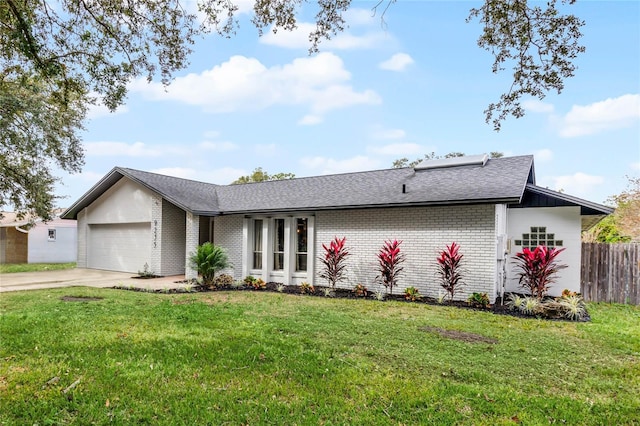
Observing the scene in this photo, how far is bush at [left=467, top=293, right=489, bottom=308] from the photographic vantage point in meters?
8.85

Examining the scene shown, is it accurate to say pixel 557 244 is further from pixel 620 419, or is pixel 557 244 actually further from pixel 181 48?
pixel 181 48

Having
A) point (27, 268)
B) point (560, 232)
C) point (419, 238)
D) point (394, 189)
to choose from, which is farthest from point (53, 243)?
point (560, 232)

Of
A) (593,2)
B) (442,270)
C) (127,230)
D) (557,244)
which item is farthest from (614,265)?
(127,230)

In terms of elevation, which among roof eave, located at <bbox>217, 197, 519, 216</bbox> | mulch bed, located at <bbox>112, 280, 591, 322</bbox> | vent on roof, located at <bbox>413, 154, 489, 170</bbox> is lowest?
mulch bed, located at <bbox>112, 280, 591, 322</bbox>

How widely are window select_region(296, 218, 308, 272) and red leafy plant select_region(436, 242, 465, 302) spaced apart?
457 cm

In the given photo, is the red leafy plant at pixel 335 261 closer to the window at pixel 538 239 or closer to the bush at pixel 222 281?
the bush at pixel 222 281

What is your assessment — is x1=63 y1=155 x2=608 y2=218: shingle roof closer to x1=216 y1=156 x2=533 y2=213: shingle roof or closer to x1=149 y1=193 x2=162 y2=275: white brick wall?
x1=216 y1=156 x2=533 y2=213: shingle roof

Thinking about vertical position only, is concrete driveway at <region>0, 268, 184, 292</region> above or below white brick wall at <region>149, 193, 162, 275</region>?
below

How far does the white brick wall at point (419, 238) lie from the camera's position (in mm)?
9484

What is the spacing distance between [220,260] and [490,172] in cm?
896

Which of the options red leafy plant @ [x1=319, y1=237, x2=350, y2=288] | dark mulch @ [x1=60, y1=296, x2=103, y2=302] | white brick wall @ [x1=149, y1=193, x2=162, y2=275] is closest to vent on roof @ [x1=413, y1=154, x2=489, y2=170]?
red leafy plant @ [x1=319, y1=237, x2=350, y2=288]

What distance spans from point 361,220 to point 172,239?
8131 mm

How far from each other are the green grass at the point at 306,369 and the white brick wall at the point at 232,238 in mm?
6310

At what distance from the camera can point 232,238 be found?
46.0 ft
